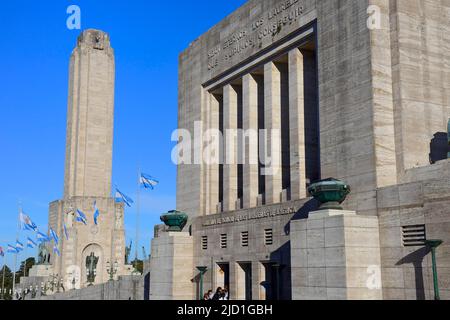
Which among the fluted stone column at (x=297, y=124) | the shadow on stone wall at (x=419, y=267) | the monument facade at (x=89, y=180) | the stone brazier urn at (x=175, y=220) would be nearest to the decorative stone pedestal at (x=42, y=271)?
the monument facade at (x=89, y=180)

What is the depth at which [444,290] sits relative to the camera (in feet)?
62.4

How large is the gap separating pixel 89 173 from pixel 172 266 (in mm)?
46671

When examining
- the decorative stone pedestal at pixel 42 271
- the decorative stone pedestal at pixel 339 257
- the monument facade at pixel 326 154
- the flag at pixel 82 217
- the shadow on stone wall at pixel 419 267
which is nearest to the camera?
the shadow on stone wall at pixel 419 267

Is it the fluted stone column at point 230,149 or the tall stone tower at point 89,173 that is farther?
the tall stone tower at point 89,173

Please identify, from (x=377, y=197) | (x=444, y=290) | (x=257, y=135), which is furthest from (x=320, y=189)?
(x=257, y=135)

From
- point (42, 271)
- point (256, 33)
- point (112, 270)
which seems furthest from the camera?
point (42, 271)

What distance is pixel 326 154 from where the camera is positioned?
980 inches

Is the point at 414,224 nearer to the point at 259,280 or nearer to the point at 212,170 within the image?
the point at 259,280

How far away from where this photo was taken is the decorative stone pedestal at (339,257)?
20750 millimetres

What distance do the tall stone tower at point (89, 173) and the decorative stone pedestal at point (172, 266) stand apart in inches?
1549

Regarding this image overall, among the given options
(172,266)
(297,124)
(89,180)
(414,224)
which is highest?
(89,180)

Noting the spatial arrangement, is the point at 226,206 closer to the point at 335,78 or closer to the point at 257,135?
the point at 257,135

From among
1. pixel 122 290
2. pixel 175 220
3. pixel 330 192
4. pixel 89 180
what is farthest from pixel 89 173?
pixel 330 192

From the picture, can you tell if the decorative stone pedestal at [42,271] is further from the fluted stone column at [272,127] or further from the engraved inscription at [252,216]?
the fluted stone column at [272,127]
